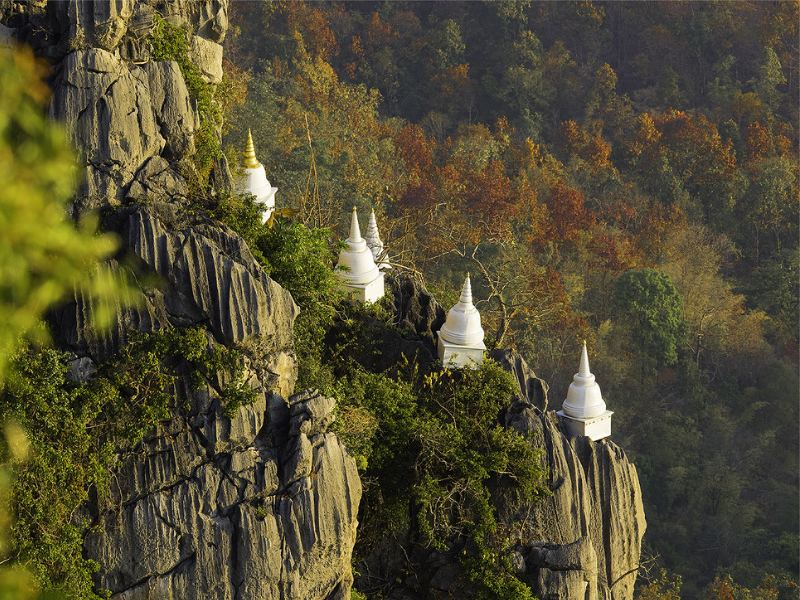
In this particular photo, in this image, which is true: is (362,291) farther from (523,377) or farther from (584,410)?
(584,410)


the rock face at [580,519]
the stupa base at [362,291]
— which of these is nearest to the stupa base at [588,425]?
the rock face at [580,519]

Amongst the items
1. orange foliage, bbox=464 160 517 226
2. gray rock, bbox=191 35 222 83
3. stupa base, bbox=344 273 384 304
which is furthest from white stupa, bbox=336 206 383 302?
orange foliage, bbox=464 160 517 226

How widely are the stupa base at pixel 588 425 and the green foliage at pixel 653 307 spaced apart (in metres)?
16.7

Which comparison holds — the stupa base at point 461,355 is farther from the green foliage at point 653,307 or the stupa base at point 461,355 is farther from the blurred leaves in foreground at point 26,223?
the green foliage at point 653,307

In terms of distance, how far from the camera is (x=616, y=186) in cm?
3588

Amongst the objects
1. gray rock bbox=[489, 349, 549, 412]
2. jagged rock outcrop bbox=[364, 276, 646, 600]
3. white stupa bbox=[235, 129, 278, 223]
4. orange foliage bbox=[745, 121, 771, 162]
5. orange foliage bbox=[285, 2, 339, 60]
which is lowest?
jagged rock outcrop bbox=[364, 276, 646, 600]

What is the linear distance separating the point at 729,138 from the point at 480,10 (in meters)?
10.6

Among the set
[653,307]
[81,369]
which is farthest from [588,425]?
[653,307]

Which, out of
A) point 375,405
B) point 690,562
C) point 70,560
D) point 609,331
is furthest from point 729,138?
point 70,560

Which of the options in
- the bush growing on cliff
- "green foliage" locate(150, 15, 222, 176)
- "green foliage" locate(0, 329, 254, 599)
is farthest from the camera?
the bush growing on cliff

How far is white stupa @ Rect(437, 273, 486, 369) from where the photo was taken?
11.9m

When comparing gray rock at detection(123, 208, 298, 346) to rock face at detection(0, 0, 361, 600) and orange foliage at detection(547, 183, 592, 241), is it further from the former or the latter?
orange foliage at detection(547, 183, 592, 241)

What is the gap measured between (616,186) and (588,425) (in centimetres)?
2431

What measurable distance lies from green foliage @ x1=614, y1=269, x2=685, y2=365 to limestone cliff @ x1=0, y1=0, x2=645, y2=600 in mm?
19885
